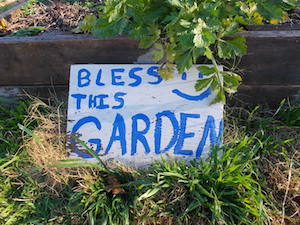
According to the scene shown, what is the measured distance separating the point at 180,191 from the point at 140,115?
393 mm

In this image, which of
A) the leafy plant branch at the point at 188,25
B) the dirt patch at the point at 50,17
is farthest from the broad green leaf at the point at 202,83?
the dirt patch at the point at 50,17

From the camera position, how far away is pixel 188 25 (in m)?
1.28

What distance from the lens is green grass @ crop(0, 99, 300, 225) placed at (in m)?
1.32

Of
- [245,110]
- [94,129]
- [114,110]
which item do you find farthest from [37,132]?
[245,110]

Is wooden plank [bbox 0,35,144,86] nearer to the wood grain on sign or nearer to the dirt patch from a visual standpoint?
the wood grain on sign

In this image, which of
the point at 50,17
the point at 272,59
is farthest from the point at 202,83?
the point at 50,17

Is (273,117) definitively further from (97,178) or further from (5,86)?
(5,86)

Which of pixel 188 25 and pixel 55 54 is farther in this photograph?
pixel 55 54

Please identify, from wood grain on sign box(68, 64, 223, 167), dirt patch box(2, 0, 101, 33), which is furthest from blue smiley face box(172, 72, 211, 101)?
dirt patch box(2, 0, 101, 33)

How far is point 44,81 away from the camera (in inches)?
69.9

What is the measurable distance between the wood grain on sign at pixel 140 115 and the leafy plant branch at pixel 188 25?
9 cm

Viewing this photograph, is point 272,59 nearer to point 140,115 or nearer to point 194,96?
point 194,96

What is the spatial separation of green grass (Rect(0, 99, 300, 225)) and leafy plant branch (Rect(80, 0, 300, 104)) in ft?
1.04

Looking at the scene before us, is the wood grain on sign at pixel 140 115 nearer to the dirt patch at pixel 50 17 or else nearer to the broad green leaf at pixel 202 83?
the broad green leaf at pixel 202 83
